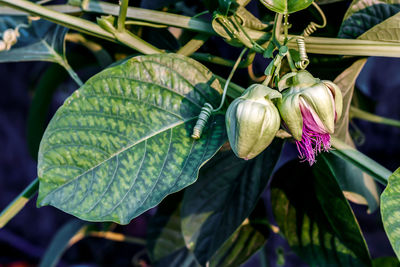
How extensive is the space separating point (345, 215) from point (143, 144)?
0.22 meters

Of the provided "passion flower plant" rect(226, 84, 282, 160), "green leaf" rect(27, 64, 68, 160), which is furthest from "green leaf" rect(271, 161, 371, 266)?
"green leaf" rect(27, 64, 68, 160)

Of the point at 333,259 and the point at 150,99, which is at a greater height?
the point at 150,99

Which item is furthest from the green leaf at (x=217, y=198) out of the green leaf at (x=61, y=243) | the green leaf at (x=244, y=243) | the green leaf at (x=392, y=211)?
the green leaf at (x=61, y=243)

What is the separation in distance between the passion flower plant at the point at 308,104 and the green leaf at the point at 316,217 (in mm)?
123

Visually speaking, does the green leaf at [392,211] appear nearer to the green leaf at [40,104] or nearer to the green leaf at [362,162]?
the green leaf at [362,162]

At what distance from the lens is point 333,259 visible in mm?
438

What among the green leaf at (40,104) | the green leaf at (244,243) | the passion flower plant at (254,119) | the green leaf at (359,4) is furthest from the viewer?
the green leaf at (40,104)

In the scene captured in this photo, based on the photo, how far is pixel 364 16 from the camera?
1.23 ft

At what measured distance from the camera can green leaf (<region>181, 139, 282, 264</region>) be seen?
0.44 m

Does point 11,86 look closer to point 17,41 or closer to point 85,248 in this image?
point 85,248

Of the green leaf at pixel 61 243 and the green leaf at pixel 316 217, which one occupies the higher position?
the green leaf at pixel 316 217

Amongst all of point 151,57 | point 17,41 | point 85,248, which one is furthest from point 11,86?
point 151,57

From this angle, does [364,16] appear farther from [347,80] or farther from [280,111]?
[280,111]

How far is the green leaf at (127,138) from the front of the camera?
0.32 metres
